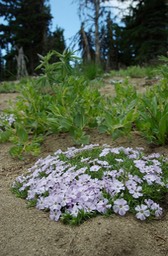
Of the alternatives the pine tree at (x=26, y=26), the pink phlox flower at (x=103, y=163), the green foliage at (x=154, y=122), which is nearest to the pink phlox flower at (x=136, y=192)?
the pink phlox flower at (x=103, y=163)

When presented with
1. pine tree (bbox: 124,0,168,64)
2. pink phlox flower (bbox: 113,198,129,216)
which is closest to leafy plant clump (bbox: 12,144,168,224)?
pink phlox flower (bbox: 113,198,129,216)

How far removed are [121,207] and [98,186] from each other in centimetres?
18

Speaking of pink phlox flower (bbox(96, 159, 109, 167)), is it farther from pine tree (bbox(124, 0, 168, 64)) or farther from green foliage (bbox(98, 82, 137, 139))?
pine tree (bbox(124, 0, 168, 64))

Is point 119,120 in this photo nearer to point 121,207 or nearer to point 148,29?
point 121,207

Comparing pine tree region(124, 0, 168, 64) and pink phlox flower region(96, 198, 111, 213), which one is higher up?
pine tree region(124, 0, 168, 64)

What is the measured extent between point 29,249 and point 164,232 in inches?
25.7

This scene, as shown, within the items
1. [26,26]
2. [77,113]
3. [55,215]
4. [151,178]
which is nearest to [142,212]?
[151,178]

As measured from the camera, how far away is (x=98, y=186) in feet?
5.95

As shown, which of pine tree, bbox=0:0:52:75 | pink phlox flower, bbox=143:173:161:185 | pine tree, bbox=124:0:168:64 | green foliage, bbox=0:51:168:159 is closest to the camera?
pink phlox flower, bbox=143:173:161:185

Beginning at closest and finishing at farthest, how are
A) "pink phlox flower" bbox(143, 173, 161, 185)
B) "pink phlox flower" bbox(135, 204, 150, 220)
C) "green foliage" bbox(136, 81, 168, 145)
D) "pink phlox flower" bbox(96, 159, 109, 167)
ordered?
"pink phlox flower" bbox(135, 204, 150, 220) < "pink phlox flower" bbox(143, 173, 161, 185) < "pink phlox flower" bbox(96, 159, 109, 167) < "green foliage" bbox(136, 81, 168, 145)

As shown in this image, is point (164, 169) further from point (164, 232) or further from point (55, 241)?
point (55, 241)

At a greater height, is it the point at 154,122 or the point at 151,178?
the point at 154,122

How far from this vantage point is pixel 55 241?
5.24 feet

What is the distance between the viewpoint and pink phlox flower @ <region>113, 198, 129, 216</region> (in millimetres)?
1684
